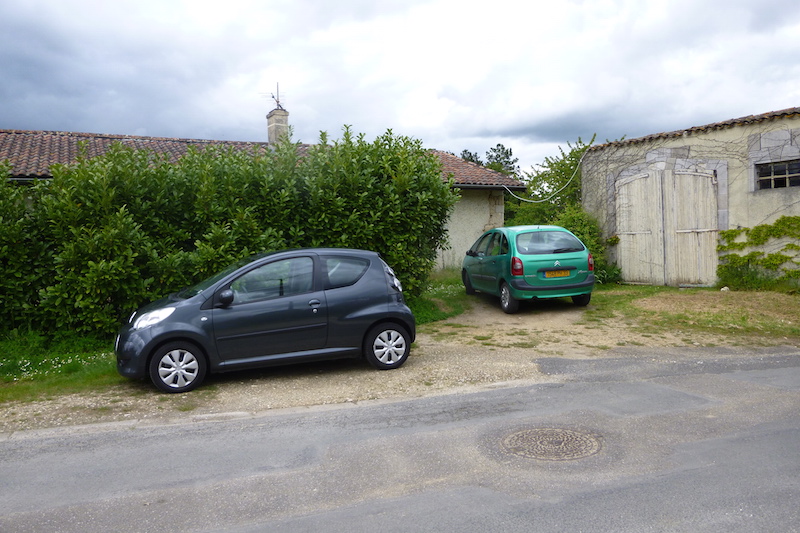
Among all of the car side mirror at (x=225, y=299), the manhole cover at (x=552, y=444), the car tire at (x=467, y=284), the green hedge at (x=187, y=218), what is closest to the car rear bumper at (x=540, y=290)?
the green hedge at (x=187, y=218)

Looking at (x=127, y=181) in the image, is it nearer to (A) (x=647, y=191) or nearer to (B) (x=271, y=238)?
(B) (x=271, y=238)

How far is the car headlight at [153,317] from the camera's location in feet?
22.3

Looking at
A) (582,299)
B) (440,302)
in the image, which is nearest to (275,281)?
(440,302)

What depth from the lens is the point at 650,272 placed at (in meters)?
15.4

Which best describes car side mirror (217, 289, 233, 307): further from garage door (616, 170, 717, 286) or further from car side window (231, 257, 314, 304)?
garage door (616, 170, 717, 286)

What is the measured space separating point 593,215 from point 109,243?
1278cm

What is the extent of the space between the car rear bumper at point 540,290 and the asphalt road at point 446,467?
498cm

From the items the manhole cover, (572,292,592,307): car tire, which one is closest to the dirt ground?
(572,292,592,307): car tire

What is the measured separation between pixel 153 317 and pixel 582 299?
27.8ft

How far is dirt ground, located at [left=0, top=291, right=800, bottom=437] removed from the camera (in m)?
6.14

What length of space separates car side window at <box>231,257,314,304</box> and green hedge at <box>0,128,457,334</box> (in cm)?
218

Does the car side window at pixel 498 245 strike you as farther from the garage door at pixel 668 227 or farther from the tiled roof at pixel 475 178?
the tiled roof at pixel 475 178

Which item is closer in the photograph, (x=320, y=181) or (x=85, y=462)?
(x=85, y=462)

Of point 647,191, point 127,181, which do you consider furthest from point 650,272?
point 127,181
